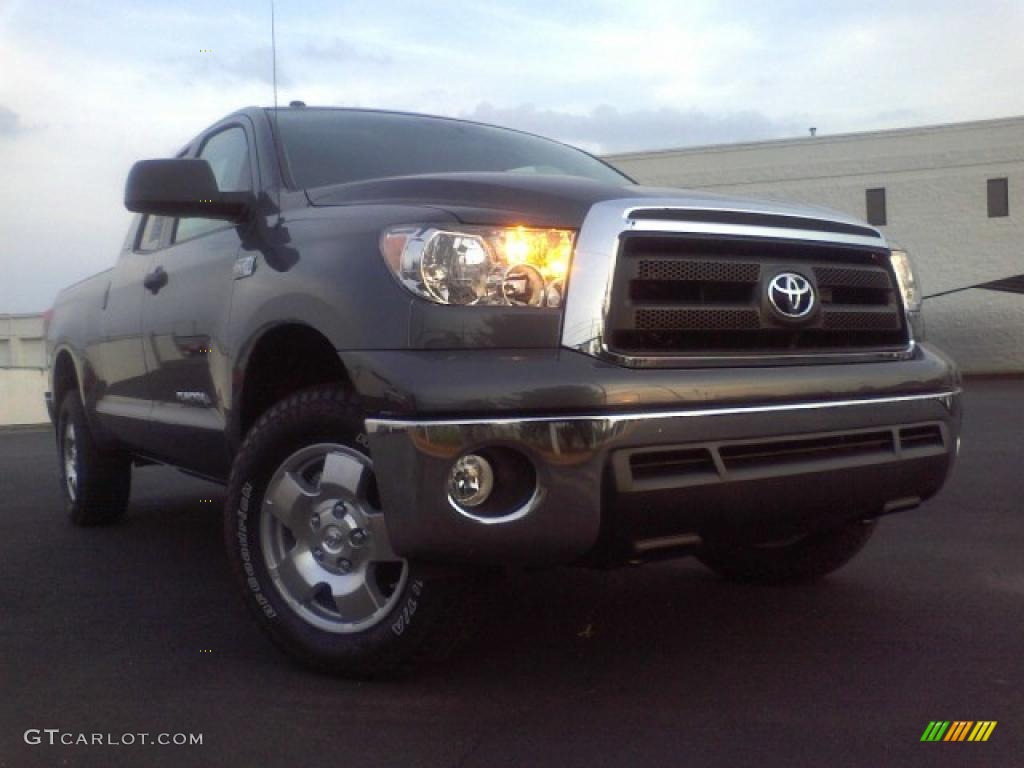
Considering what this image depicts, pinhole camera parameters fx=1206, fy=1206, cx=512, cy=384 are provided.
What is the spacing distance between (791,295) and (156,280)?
104 inches

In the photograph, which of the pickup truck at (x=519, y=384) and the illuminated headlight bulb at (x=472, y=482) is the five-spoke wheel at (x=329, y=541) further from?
the illuminated headlight bulb at (x=472, y=482)

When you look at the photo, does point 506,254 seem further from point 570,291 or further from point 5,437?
point 5,437

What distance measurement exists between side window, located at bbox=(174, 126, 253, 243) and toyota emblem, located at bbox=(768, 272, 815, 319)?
190 centimetres

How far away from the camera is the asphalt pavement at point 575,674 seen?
9.44 ft

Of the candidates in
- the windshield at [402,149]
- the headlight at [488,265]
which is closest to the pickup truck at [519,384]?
the headlight at [488,265]

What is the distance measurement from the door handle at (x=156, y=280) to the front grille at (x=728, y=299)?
2.33 m

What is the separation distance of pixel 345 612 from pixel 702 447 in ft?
3.57

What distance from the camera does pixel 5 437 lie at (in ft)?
56.5

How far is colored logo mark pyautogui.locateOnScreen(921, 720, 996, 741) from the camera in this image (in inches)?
113

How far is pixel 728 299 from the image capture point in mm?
3289

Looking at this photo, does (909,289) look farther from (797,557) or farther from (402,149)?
(402,149)

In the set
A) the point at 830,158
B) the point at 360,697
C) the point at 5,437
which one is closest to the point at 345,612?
the point at 360,697

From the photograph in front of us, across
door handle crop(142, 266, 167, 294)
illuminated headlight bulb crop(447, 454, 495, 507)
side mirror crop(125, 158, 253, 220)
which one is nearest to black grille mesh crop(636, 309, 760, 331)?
illuminated headlight bulb crop(447, 454, 495, 507)

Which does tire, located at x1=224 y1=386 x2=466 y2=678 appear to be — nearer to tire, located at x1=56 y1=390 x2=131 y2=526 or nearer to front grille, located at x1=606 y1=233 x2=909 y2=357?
front grille, located at x1=606 y1=233 x2=909 y2=357
